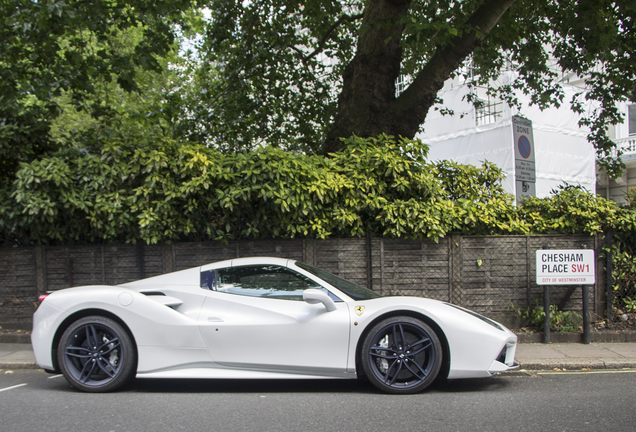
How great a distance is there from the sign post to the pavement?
333mm

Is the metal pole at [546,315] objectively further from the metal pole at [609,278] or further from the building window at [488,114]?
the building window at [488,114]

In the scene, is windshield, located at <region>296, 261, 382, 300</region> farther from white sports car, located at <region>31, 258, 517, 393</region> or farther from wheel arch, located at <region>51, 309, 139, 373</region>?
wheel arch, located at <region>51, 309, 139, 373</region>

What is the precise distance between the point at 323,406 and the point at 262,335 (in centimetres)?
89

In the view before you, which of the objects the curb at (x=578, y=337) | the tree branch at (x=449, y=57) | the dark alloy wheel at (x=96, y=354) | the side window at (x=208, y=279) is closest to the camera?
the dark alloy wheel at (x=96, y=354)

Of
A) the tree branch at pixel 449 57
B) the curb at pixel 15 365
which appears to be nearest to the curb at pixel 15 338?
the curb at pixel 15 365

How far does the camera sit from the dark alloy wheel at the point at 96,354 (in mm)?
4906

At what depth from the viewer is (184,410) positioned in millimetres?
4328

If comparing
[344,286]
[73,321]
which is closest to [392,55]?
[344,286]

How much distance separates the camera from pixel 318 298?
4.68 metres

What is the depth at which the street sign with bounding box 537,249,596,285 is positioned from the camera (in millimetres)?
7270

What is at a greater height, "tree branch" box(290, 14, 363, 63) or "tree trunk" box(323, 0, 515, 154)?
"tree branch" box(290, 14, 363, 63)

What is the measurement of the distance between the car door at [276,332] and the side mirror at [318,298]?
0.06m

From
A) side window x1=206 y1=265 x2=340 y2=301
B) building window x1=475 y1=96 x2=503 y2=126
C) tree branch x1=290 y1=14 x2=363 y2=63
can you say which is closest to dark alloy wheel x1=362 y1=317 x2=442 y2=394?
side window x1=206 y1=265 x2=340 y2=301

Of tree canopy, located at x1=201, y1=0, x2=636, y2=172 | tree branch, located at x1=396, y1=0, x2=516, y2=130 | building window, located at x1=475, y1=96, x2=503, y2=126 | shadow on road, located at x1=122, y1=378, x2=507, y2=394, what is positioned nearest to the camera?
shadow on road, located at x1=122, y1=378, x2=507, y2=394
